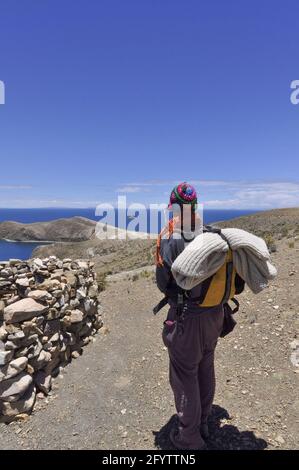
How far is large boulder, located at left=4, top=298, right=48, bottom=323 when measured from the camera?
17.1 ft

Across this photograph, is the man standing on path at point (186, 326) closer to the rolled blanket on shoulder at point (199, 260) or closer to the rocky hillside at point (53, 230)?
the rolled blanket on shoulder at point (199, 260)

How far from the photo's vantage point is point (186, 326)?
3.59 metres

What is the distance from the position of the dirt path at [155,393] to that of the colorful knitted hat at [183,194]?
282cm

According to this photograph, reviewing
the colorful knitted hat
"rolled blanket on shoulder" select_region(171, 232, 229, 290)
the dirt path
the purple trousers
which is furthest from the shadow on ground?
the colorful knitted hat

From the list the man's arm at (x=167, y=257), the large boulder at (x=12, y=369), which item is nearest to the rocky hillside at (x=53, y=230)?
the large boulder at (x=12, y=369)

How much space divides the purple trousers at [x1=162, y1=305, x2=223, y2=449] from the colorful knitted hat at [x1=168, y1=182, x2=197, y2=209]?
1.10m

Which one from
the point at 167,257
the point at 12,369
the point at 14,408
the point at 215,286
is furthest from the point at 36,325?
the point at 215,286

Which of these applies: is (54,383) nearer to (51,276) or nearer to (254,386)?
(51,276)

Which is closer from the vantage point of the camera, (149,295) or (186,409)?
(186,409)

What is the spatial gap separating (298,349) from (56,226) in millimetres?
112142

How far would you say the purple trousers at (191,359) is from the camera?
360 centimetres

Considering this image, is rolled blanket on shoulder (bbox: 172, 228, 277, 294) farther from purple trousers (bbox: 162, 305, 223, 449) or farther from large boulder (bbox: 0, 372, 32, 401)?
large boulder (bbox: 0, 372, 32, 401)
